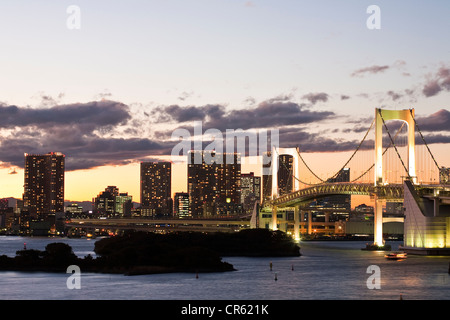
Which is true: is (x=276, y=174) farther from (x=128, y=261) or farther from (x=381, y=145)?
(x=128, y=261)

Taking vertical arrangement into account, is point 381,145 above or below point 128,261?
above

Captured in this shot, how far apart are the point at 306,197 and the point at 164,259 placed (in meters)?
46.4

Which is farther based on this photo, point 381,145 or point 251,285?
point 381,145

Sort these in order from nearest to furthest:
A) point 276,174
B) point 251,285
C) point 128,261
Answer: point 251,285 < point 128,261 < point 276,174

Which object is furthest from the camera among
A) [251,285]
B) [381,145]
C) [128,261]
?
[381,145]

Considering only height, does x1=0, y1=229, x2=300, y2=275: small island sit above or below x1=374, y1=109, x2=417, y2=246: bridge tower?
below

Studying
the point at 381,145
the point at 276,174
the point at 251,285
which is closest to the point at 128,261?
the point at 251,285

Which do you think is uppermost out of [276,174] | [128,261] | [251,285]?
[276,174]

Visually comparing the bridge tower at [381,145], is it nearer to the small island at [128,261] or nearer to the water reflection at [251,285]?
the water reflection at [251,285]

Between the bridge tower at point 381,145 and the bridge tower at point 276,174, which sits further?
the bridge tower at point 276,174

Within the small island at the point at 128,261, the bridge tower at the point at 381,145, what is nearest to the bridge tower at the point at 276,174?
the bridge tower at the point at 381,145

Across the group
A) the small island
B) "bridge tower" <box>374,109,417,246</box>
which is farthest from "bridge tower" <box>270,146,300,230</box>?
the small island

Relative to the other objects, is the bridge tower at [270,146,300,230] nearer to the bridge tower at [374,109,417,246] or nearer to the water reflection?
the bridge tower at [374,109,417,246]
